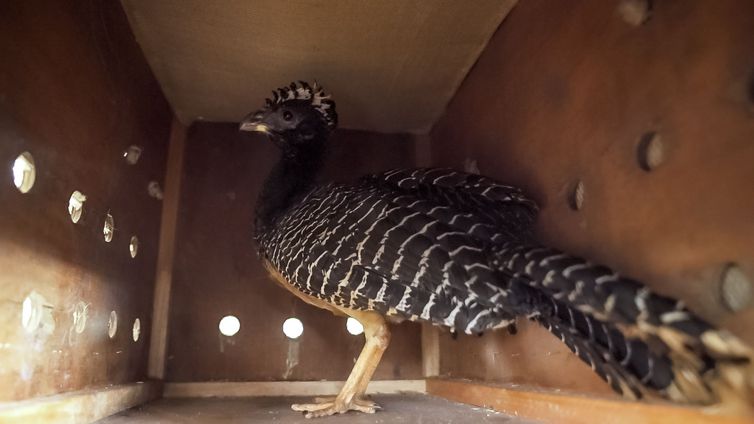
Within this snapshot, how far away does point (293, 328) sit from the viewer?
240 cm

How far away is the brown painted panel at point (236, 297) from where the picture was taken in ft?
7.65

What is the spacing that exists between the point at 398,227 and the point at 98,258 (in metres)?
0.85

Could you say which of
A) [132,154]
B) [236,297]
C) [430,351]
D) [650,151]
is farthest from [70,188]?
[430,351]

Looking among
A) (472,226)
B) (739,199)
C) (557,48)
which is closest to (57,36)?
(472,226)

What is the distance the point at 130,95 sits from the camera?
185cm

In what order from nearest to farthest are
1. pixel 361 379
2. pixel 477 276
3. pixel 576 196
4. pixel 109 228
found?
1. pixel 477 276
2. pixel 576 196
3. pixel 109 228
4. pixel 361 379

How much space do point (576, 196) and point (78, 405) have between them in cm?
129

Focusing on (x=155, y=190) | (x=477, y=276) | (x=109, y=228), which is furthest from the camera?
(x=155, y=190)

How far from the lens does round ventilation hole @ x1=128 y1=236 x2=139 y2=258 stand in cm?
195

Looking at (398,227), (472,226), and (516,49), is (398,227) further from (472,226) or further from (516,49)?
(516,49)

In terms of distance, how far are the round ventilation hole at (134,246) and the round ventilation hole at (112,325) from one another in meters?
0.23

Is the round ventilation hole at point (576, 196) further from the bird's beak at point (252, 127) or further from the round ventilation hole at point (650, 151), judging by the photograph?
the bird's beak at point (252, 127)

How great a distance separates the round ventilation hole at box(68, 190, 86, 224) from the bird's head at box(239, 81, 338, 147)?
31.4 inches

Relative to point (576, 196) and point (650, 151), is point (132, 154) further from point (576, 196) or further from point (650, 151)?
point (650, 151)
